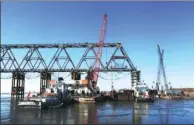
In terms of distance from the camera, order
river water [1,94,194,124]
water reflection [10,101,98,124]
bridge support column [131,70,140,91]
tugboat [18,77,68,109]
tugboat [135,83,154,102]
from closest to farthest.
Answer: water reflection [10,101,98,124], river water [1,94,194,124], tugboat [18,77,68,109], tugboat [135,83,154,102], bridge support column [131,70,140,91]

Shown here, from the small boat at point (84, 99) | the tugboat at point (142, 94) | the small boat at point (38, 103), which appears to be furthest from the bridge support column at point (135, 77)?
the small boat at point (38, 103)

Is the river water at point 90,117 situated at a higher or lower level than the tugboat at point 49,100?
lower

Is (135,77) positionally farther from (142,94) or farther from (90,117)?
(90,117)

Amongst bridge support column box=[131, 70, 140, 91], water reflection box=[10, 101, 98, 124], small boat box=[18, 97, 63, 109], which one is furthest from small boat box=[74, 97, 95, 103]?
water reflection box=[10, 101, 98, 124]

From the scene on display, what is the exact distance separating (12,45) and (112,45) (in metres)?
40.3

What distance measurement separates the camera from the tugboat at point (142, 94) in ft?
345

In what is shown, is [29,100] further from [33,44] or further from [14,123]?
[33,44]

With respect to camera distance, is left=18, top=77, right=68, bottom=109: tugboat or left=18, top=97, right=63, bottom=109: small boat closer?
left=18, top=97, right=63, bottom=109: small boat

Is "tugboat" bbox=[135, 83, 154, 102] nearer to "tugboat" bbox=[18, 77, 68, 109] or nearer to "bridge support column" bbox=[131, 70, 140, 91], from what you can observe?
"bridge support column" bbox=[131, 70, 140, 91]

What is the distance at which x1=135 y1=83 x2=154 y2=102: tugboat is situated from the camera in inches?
4144

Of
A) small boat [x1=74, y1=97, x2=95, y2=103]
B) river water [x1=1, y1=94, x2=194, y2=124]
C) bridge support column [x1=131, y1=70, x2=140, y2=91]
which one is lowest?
river water [x1=1, y1=94, x2=194, y2=124]

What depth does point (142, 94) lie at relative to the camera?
111312 mm

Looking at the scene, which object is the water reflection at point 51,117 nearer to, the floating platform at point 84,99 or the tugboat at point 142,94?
the floating platform at point 84,99

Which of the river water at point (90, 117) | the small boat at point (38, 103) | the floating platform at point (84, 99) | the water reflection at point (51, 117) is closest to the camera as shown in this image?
the water reflection at point (51, 117)
